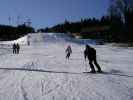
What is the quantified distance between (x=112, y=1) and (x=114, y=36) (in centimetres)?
1192

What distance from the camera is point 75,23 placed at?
157m

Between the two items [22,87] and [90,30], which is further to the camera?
[90,30]

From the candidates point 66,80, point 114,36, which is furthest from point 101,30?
point 66,80

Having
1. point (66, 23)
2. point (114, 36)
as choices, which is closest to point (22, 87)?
point (114, 36)

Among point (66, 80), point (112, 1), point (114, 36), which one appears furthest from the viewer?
point (114, 36)

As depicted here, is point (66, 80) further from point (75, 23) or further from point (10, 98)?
point (75, 23)

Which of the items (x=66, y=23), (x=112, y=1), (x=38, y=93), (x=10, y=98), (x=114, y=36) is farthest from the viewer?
(x=66, y=23)

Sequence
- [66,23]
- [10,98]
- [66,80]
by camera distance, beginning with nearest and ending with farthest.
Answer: [10,98], [66,80], [66,23]

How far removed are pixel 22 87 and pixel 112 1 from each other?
229ft

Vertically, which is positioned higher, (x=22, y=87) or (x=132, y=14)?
(x=132, y=14)

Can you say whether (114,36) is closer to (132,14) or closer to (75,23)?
(132,14)

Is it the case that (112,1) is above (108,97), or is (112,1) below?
above

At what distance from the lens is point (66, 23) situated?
15612 cm

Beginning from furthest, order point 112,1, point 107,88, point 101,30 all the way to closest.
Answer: point 101,30
point 112,1
point 107,88
